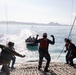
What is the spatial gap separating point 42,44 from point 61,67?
2245 mm

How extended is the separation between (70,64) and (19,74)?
13.1 feet

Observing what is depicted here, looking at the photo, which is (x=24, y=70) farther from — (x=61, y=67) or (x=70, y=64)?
(x=70, y=64)

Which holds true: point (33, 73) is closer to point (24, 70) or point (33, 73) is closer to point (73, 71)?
point (24, 70)

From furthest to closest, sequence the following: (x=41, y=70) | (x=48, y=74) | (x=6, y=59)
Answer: (x=41, y=70) < (x=48, y=74) < (x=6, y=59)

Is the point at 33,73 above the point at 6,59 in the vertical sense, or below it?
below

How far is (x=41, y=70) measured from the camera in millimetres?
12797

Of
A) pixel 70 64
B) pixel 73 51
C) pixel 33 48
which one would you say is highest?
pixel 73 51

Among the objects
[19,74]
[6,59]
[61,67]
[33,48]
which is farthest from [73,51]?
[33,48]

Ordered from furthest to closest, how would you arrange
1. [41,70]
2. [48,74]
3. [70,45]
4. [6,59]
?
1. [70,45]
2. [41,70]
3. [48,74]
4. [6,59]

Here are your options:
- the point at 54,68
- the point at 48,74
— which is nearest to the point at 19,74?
the point at 48,74

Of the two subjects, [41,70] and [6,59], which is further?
[41,70]

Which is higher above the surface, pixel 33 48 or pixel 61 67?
pixel 61 67

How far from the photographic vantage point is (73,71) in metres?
12.4

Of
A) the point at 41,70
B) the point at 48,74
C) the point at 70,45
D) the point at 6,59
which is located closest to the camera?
the point at 6,59
